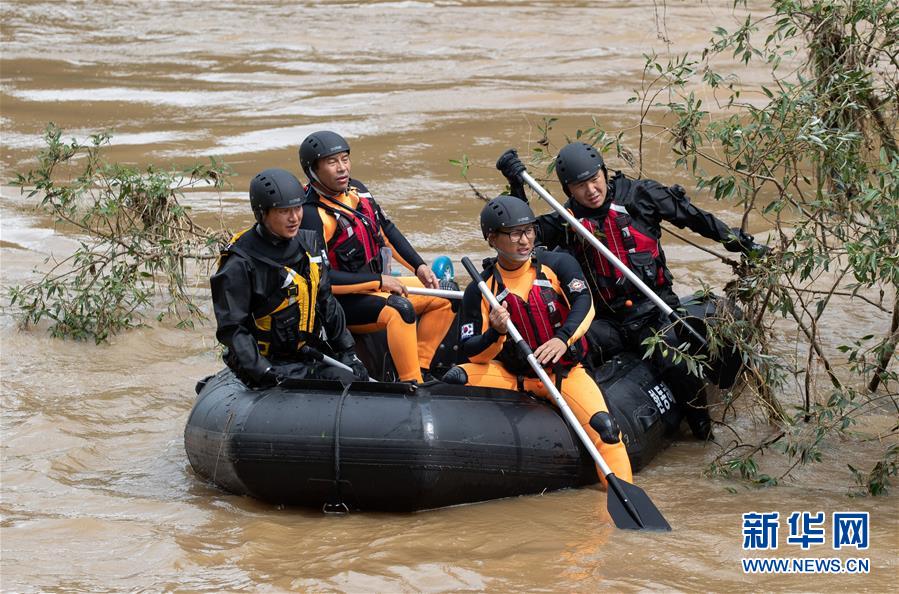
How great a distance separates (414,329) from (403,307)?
0.13 meters

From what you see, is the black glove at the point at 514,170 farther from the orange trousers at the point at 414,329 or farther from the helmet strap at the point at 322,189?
the helmet strap at the point at 322,189

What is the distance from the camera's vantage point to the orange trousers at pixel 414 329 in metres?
6.68

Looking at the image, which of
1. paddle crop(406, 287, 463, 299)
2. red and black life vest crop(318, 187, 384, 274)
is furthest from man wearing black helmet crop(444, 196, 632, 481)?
red and black life vest crop(318, 187, 384, 274)

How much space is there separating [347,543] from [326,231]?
2032 millimetres

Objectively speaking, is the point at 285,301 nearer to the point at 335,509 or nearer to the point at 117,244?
the point at 335,509

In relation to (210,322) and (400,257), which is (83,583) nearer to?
(400,257)

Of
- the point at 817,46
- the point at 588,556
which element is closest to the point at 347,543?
the point at 588,556

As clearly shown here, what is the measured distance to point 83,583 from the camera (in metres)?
5.06

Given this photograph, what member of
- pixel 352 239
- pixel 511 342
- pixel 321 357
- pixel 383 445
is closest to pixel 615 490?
pixel 511 342

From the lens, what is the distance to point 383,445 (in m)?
5.66

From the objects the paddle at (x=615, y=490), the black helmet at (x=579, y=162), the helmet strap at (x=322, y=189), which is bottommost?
the paddle at (x=615, y=490)

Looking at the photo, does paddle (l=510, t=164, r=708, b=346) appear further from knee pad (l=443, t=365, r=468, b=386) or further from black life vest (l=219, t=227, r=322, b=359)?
black life vest (l=219, t=227, r=322, b=359)

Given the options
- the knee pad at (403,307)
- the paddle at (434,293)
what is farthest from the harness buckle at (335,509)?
the paddle at (434,293)

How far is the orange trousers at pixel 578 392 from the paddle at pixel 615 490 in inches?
2.9
